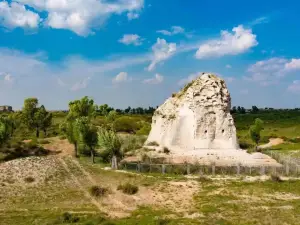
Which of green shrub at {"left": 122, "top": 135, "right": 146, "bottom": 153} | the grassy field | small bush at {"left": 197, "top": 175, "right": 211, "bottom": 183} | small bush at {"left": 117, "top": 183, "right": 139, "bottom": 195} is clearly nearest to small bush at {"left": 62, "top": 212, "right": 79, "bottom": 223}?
the grassy field

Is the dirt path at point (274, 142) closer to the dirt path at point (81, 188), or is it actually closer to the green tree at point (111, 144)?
the green tree at point (111, 144)

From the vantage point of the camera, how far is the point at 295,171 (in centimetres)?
4091

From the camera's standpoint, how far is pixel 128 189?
111 feet

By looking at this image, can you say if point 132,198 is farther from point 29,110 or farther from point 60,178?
point 29,110

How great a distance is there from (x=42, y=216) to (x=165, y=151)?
1084 inches

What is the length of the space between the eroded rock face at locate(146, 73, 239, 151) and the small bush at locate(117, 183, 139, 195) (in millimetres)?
21289

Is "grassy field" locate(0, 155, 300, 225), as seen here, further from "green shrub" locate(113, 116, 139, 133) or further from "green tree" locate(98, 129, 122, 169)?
"green shrub" locate(113, 116, 139, 133)

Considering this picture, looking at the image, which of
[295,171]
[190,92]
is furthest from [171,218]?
[190,92]

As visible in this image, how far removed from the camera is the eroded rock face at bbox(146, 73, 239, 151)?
5575cm

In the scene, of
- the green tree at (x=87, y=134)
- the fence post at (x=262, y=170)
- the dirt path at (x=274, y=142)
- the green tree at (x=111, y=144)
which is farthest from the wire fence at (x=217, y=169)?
the dirt path at (x=274, y=142)

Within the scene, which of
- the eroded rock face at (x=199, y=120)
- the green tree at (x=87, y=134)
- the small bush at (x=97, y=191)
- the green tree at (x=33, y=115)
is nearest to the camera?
the small bush at (x=97, y=191)

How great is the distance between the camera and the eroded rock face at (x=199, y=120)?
55750mm

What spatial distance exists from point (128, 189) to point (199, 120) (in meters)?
24.8

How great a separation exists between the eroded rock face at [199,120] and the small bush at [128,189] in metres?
21.3
